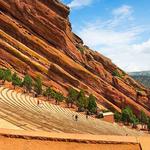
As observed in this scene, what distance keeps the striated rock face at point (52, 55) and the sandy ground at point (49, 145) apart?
65541 millimetres

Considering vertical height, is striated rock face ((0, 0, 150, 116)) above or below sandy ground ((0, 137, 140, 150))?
above

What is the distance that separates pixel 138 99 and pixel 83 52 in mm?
20610

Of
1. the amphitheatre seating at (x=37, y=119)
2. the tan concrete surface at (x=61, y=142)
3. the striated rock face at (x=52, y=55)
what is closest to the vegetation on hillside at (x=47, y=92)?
the striated rock face at (x=52, y=55)

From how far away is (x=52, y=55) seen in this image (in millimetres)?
82000

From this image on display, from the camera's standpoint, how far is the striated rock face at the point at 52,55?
75938 millimetres

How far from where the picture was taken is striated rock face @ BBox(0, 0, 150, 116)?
249ft

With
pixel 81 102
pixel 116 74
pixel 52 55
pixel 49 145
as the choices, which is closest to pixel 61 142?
pixel 49 145

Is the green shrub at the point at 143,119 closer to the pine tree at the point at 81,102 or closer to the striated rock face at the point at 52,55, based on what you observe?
the striated rock face at the point at 52,55

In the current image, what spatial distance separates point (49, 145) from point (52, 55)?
74.4 metres

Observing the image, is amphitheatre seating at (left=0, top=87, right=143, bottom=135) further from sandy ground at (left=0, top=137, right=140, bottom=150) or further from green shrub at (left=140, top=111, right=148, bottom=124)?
green shrub at (left=140, top=111, right=148, bottom=124)

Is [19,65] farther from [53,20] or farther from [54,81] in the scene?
[53,20]

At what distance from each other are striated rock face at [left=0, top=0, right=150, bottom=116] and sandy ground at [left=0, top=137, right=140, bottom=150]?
215 feet

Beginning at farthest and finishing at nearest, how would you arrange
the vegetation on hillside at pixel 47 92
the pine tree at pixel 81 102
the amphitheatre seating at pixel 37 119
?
the pine tree at pixel 81 102, the vegetation on hillside at pixel 47 92, the amphitheatre seating at pixel 37 119

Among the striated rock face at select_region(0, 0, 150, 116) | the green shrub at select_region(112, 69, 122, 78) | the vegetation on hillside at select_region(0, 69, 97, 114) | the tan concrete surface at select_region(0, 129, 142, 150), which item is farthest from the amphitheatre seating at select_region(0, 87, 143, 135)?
the green shrub at select_region(112, 69, 122, 78)
